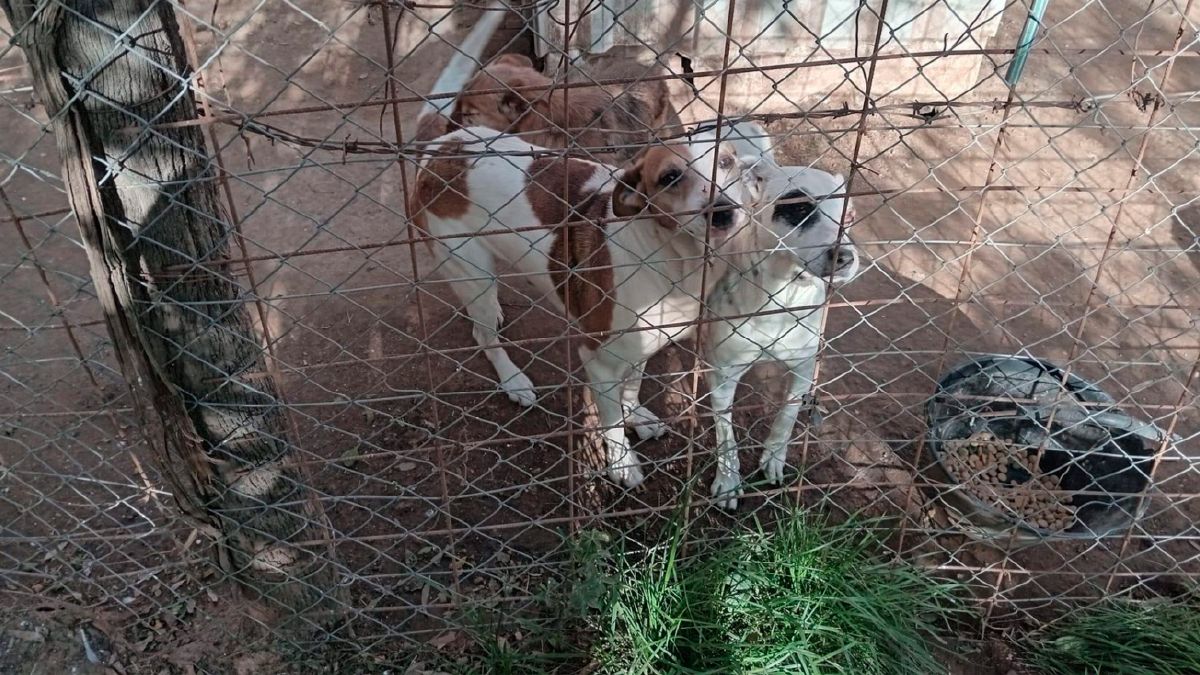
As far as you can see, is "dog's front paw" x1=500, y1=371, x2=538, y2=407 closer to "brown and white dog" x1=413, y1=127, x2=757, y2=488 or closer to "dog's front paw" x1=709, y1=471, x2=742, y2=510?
"brown and white dog" x1=413, y1=127, x2=757, y2=488

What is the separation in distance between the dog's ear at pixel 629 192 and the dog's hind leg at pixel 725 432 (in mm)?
674

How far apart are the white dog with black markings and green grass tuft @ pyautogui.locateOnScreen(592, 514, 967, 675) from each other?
27 cm

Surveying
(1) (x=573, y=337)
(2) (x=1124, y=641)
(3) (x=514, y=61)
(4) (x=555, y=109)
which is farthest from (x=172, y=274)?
(2) (x=1124, y=641)

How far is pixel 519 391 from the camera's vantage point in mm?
3922

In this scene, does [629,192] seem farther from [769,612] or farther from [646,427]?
[769,612]

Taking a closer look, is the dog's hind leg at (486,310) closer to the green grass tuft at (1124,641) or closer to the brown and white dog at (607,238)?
the brown and white dog at (607,238)

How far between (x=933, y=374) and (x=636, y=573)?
73.1 inches

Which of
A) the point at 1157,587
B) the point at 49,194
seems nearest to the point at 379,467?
the point at 1157,587

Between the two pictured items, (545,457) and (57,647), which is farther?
(545,457)

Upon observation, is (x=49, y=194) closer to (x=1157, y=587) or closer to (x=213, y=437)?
(x=213, y=437)

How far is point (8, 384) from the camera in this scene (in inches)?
158

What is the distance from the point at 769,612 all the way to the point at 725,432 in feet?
2.64

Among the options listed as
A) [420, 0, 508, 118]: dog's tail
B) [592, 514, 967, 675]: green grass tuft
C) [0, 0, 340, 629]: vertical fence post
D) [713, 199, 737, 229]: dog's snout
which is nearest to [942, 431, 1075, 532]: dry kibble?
[592, 514, 967, 675]: green grass tuft

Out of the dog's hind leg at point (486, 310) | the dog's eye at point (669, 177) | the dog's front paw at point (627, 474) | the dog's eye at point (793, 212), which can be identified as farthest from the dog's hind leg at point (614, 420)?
the dog's eye at point (793, 212)
